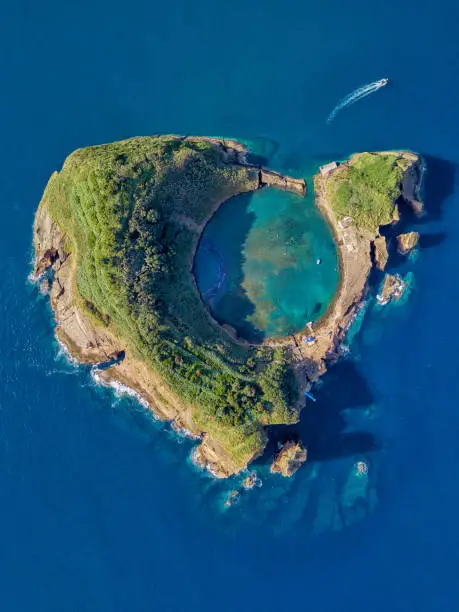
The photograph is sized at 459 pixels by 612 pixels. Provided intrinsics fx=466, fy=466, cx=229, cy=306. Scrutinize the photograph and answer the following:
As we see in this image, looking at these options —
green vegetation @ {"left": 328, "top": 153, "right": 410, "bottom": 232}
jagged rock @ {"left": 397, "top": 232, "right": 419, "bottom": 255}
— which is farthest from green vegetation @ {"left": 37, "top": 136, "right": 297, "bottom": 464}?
jagged rock @ {"left": 397, "top": 232, "right": 419, "bottom": 255}

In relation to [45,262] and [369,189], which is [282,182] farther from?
[45,262]

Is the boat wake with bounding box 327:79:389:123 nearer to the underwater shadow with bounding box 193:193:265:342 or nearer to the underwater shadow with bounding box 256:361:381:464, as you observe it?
the underwater shadow with bounding box 193:193:265:342

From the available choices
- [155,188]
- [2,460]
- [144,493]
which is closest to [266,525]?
[144,493]

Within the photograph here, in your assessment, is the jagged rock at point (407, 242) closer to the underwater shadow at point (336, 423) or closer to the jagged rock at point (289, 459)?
the underwater shadow at point (336, 423)

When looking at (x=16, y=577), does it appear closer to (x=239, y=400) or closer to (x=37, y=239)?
(x=239, y=400)

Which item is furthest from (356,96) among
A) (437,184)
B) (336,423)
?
(336,423)

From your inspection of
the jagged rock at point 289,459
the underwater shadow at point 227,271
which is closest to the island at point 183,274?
the jagged rock at point 289,459
